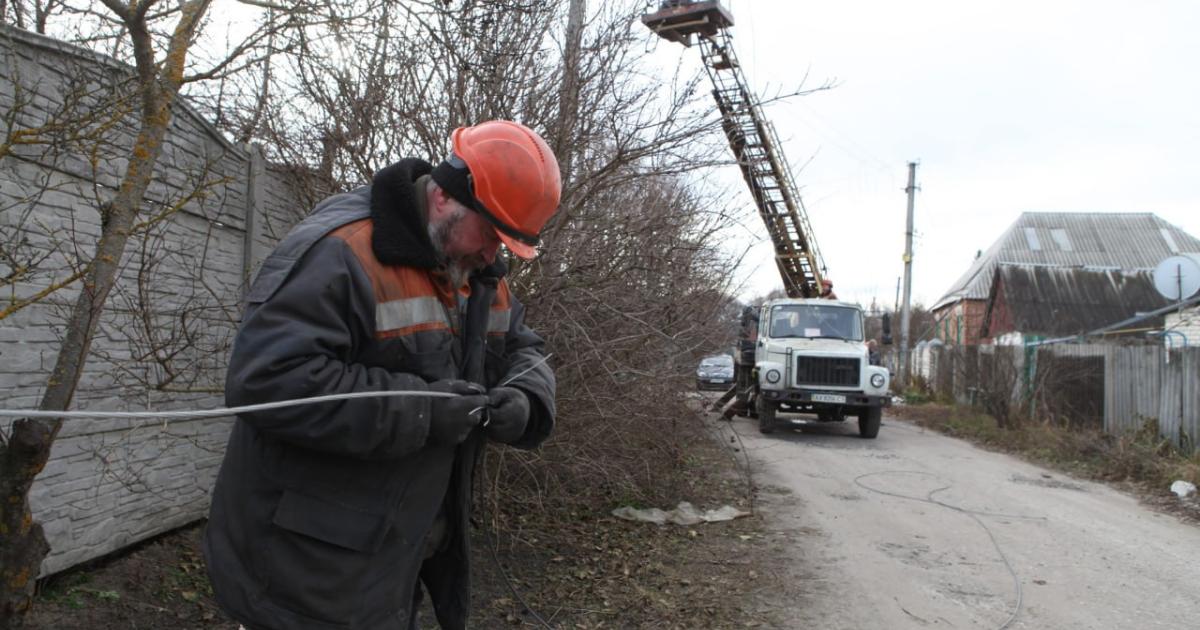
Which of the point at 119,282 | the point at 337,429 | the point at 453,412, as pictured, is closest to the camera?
the point at 337,429

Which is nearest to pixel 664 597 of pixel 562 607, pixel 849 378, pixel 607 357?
pixel 562 607

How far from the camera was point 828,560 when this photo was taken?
562 cm

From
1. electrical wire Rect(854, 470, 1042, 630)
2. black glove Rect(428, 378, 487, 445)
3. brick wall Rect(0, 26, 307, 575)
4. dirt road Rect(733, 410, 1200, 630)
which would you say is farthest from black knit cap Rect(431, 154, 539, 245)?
electrical wire Rect(854, 470, 1042, 630)

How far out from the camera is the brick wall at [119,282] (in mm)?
3312

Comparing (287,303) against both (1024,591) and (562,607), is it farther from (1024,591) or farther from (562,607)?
(1024,591)

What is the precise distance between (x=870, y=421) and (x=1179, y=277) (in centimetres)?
728

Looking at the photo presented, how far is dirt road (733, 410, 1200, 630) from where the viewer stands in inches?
181

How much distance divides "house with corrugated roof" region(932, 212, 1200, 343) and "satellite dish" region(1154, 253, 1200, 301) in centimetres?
1975

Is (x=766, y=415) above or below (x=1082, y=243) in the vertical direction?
below

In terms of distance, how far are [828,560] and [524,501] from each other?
2.28 m

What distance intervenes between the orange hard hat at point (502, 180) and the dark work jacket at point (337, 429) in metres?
0.14

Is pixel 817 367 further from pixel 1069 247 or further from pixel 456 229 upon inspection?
pixel 1069 247

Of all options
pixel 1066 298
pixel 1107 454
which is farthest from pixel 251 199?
pixel 1066 298

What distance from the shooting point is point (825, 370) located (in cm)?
1277
